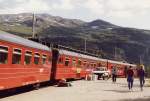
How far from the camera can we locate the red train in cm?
2039

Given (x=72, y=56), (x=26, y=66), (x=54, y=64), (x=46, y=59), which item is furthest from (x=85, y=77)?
(x=26, y=66)

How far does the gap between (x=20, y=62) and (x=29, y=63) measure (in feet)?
6.93

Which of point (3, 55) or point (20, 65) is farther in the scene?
point (20, 65)

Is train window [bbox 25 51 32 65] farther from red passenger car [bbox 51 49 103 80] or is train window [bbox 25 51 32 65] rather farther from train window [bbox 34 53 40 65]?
red passenger car [bbox 51 49 103 80]

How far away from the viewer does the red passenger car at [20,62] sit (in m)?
20.2

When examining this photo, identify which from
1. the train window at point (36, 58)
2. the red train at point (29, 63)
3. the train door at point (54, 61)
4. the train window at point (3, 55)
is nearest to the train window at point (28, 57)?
the red train at point (29, 63)

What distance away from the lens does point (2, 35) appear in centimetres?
1992

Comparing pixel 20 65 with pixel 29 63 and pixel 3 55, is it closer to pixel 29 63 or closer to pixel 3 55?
pixel 29 63

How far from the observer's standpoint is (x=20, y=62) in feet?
75.0

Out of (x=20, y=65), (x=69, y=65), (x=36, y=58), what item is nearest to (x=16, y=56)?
(x=20, y=65)

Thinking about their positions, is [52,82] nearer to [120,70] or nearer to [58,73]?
[58,73]

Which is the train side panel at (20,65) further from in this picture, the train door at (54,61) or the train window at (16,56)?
the train door at (54,61)

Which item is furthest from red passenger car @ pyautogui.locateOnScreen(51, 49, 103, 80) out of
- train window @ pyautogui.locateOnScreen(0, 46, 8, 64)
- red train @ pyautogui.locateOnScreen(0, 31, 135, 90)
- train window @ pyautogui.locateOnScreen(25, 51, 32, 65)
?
train window @ pyautogui.locateOnScreen(0, 46, 8, 64)

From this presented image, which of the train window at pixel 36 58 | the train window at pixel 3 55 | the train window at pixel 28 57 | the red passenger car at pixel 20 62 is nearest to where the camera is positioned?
the train window at pixel 3 55
